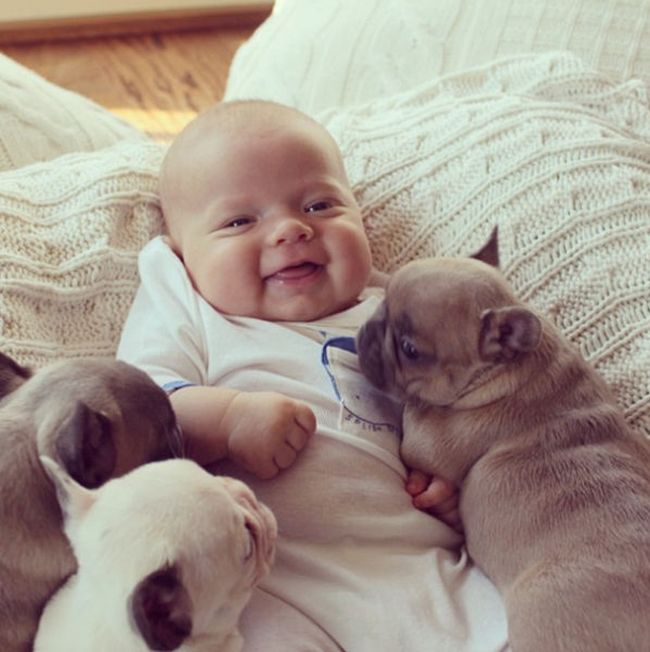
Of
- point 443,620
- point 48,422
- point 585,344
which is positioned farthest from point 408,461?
point 48,422

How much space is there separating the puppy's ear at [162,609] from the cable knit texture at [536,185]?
68 cm

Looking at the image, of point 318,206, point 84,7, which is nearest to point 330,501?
point 318,206

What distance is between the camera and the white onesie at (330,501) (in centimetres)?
109

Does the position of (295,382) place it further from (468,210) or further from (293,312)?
(468,210)

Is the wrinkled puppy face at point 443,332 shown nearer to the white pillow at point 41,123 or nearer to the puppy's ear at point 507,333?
the puppy's ear at point 507,333

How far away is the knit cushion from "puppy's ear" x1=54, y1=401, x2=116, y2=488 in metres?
0.30

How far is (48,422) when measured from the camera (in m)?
0.99

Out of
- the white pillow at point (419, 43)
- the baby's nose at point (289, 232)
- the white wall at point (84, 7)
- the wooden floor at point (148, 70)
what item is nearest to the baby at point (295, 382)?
the baby's nose at point (289, 232)

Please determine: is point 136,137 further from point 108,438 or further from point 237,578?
point 237,578

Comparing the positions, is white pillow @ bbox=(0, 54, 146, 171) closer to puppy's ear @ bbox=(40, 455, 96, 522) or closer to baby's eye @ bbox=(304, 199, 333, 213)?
baby's eye @ bbox=(304, 199, 333, 213)

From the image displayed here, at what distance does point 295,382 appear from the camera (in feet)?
4.13

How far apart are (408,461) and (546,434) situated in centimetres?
18

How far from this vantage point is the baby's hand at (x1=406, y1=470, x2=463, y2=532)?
119cm

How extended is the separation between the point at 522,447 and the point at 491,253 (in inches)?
11.9
